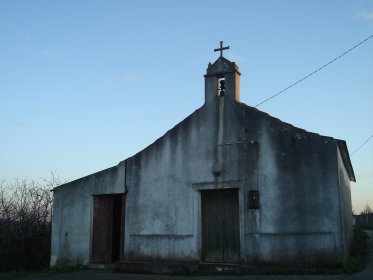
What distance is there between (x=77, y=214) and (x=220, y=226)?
5.36m

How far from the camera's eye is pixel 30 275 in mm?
15438

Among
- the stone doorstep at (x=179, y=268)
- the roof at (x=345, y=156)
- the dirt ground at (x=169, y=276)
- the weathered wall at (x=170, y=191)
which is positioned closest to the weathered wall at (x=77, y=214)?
the weathered wall at (x=170, y=191)

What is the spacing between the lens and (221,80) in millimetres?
13984

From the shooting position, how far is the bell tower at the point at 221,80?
13594 mm

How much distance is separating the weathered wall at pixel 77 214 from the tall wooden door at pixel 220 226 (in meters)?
3.20

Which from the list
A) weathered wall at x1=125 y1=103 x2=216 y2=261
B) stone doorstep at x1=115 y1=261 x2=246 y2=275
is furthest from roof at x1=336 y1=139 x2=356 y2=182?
stone doorstep at x1=115 y1=261 x2=246 y2=275

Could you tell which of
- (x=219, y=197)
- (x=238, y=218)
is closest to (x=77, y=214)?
(x=219, y=197)

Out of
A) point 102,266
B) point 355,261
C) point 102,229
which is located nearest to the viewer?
point 355,261

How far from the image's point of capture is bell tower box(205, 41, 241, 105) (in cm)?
1359

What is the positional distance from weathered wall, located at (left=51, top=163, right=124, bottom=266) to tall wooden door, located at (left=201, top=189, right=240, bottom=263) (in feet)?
10.5

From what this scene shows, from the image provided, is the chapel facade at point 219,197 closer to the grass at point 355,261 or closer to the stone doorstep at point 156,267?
the stone doorstep at point 156,267

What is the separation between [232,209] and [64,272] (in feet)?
20.2

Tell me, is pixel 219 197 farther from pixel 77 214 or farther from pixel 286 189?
pixel 77 214

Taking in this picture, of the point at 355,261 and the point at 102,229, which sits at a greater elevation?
the point at 102,229
